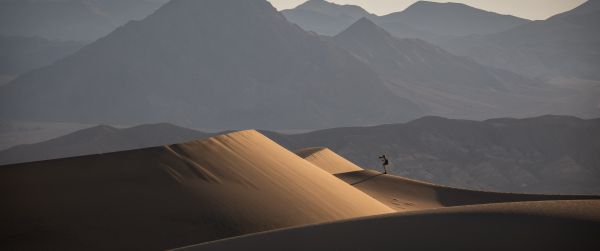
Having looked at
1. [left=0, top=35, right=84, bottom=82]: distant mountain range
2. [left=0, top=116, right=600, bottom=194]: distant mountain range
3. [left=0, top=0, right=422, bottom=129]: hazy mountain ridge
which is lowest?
[left=0, top=116, right=600, bottom=194]: distant mountain range

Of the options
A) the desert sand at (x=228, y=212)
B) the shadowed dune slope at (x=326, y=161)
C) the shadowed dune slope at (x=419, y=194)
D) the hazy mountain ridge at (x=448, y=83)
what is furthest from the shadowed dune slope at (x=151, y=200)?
the hazy mountain ridge at (x=448, y=83)

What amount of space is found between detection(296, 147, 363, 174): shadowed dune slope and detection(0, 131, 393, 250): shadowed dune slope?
1311 centimetres

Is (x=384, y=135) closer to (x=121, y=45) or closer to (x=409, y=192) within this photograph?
(x=409, y=192)

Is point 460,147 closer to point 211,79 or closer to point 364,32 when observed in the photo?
point 211,79

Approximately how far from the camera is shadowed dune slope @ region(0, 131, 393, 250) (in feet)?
27.8

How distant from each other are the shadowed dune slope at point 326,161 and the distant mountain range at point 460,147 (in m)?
25.4

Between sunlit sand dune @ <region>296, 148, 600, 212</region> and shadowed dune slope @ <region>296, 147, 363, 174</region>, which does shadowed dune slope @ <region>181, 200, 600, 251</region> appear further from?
shadowed dune slope @ <region>296, 147, 363, 174</region>

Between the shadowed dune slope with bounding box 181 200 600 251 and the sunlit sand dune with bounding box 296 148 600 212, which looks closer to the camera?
the shadowed dune slope with bounding box 181 200 600 251

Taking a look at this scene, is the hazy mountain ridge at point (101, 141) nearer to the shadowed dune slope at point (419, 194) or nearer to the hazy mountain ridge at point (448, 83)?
the shadowed dune slope at point (419, 194)

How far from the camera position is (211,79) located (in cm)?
12938

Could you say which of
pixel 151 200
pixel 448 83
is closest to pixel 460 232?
pixel 151 200

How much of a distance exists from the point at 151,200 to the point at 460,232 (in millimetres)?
4844

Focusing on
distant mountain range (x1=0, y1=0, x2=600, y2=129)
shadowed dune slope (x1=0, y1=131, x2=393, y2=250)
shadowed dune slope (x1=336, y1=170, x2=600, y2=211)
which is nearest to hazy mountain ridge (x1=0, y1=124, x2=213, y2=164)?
shadowed dune slope (x1=336, y1=170, x2=600, y2=211)

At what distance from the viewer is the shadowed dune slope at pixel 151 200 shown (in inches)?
333
